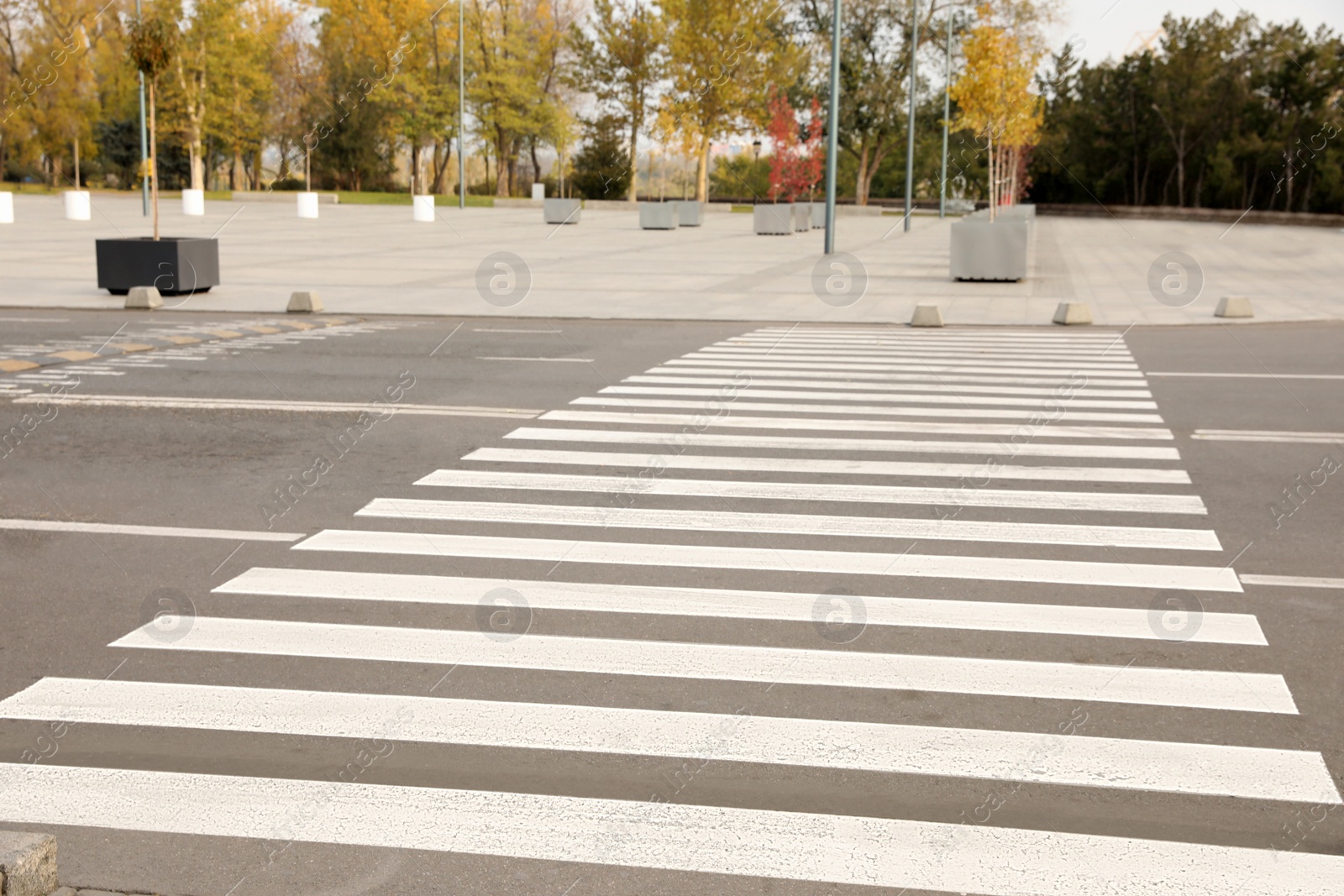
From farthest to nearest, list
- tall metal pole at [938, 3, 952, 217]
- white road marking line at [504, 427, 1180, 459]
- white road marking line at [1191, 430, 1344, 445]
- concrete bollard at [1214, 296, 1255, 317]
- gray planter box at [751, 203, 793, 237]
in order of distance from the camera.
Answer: gray planter box at [751, 203, 793, 237], tall metal pole at [938, 3, 952, 217], concrete bollard at [1214, 296, 1255, 317], white road marking line at [1191, 430, 1344, 445], white road marking line at [504, 427, 1180, 459]

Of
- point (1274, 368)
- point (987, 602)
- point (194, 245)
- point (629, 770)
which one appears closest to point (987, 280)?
point (1274, 368)

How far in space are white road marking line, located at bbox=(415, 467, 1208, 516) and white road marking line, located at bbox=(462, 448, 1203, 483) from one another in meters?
0.35

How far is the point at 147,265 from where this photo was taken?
2141cm

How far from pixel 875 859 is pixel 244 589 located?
3.70 m

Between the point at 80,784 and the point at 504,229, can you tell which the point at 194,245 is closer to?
the point at 80,784

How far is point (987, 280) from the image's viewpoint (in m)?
25.6

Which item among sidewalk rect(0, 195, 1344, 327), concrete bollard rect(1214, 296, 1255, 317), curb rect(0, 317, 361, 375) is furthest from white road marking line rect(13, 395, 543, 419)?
concrete bollard rect(1214, 296, 1255, 317)

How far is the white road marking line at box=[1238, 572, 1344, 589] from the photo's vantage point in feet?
21.9

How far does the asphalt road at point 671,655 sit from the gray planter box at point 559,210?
37.2 m

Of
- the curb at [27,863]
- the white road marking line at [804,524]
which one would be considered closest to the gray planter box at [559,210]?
the white road marking line at [804,524]

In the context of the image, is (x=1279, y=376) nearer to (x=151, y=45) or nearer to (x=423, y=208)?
(x=151, y=45)

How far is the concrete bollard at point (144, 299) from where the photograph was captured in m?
20.1

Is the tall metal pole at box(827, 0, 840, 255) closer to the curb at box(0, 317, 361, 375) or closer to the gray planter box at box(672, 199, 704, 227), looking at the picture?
the curb at box(0, 317, 361, 375)

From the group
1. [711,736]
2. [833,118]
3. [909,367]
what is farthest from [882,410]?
[833,118]
